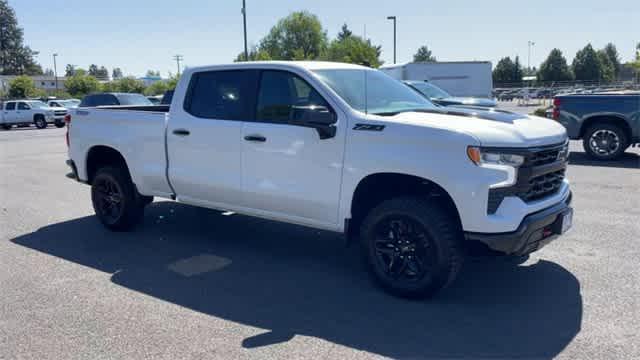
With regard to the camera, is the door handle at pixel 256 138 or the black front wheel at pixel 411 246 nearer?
the black front wheel at pixel 411 246

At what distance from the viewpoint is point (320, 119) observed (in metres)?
4.89

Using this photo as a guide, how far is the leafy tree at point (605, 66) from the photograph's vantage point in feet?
260

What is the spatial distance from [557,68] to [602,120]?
7390 centimetres

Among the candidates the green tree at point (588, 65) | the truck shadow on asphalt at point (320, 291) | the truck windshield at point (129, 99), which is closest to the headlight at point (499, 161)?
the truck shadow on asphalt at point (320, 291)

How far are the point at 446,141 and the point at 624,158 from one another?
997 centimetres

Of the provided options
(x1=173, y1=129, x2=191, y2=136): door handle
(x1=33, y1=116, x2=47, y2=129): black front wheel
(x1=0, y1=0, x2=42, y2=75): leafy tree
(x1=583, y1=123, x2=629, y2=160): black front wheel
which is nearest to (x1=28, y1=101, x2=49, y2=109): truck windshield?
(x1=33, y1=116, x2=47, y2=129): black front wheel

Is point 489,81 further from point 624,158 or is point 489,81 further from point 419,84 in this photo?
point 624,158

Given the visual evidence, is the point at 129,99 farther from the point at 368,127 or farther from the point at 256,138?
the point at 368,127

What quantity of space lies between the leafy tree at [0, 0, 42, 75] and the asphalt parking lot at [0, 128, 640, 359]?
128 meters

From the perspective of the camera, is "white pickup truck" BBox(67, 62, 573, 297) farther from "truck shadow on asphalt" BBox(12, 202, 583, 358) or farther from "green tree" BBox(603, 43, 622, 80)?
"green tree" BBox(603, 43, 622, 80)

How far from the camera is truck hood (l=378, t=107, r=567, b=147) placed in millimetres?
4383

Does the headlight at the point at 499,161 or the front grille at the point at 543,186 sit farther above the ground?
the headlight at the point at 499,161

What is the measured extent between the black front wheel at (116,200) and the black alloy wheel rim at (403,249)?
137 inches

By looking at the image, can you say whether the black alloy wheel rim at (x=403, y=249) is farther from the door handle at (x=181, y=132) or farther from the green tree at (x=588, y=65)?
the green tree at (x=588, y=65)
